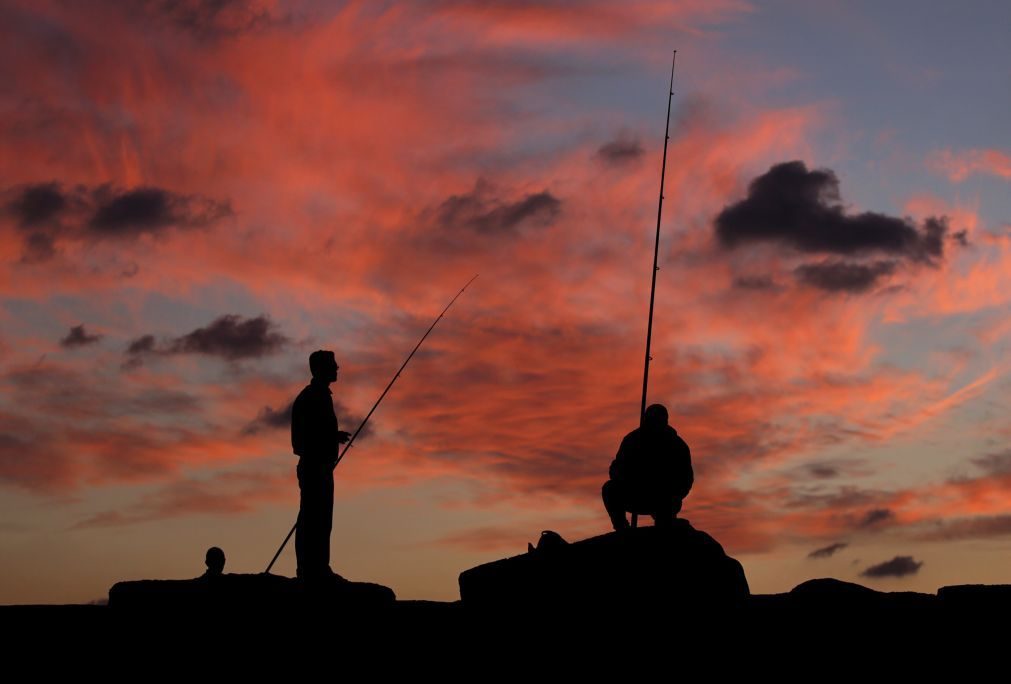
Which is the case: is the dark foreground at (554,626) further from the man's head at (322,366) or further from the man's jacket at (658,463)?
the man's head at (322,366)

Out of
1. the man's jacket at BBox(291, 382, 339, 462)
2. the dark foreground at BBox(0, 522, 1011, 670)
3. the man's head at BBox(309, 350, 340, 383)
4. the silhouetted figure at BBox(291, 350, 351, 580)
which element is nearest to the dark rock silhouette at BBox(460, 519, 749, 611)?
the dark foreground at BBox(0, 522, 1011, 670)

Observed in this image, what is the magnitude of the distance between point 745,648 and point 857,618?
110cm

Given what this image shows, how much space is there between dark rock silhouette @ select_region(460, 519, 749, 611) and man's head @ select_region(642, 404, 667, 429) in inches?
52.9

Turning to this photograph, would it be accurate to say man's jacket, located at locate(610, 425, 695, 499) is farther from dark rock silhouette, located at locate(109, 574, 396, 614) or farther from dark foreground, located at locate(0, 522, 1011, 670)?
dark rock silhouette, located at locate(109, 574, 396, 614)

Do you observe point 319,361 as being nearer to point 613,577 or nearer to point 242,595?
point 242,595

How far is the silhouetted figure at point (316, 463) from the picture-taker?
14016 mm

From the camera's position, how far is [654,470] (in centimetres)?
1458

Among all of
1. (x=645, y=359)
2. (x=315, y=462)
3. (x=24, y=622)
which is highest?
(x=645, y=359)

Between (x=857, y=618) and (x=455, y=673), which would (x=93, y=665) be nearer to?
(x=455, y=673)

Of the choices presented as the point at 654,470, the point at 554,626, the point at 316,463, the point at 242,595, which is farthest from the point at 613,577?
the point at 242,595

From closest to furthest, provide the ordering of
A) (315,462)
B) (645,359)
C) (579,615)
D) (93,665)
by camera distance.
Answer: (93,665), (579,615), (315,462), (645,359)

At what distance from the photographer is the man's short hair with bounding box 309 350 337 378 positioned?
1437cm

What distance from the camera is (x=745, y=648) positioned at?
1314 cm

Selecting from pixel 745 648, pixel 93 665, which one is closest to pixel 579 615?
pixel 745 648
